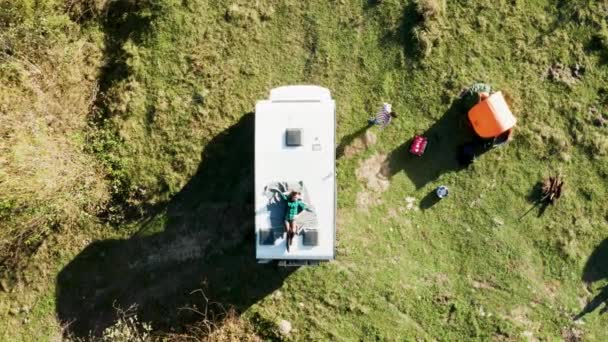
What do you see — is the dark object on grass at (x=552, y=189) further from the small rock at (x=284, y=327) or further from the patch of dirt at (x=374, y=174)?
the small rock at (x=284, y=327)

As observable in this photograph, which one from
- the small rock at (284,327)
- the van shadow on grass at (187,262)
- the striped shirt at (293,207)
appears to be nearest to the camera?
the striped shirt at (293,207)

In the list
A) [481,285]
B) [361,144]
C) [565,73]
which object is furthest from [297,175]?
[565,73]

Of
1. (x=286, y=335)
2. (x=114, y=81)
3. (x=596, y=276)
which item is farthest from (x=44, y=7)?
(x=596, y=276)

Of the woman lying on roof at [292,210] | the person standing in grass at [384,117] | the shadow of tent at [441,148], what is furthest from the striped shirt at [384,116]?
the woman lying on roof at [292,210]

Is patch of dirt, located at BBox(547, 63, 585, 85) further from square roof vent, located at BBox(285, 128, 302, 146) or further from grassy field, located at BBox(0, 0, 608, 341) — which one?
square roof vent, located at BBox(285, 128, 302, 146)

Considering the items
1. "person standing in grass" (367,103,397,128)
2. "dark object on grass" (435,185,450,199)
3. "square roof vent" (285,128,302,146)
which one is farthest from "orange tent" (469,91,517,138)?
"square roof vent" (285,128,302,146)

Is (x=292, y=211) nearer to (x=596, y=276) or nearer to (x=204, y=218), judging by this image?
(x=204, y=218)

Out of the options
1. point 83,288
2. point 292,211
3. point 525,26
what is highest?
point 525,26
